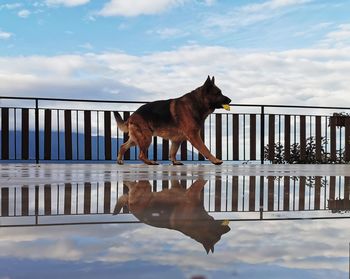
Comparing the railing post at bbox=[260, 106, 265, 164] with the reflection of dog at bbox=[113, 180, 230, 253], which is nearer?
the reflection of dog at bbox=[113, 180, 230, 253]

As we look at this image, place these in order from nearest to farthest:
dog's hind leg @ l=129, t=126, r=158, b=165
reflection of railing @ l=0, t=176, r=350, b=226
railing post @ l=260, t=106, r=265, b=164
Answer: reflection of railing @ l=0, t=176, r=350, b=226, dog's hind leg @ l=129, t=126, r=158, b=165, railing post @ l=260, t=106, r=265, b=164

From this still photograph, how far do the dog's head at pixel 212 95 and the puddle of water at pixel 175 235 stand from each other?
4218 millimetres

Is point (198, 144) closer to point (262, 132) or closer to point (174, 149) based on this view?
point (174, 149)

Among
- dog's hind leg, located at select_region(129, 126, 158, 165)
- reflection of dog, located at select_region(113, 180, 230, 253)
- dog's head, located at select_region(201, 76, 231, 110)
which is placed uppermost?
dog's head, located at select_region(201, 76, 231, 110)

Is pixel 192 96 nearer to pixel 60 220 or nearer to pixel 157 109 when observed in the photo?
pixel 157 109

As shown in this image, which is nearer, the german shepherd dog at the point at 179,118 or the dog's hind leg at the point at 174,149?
the german shepherd dog at the point at 179,118

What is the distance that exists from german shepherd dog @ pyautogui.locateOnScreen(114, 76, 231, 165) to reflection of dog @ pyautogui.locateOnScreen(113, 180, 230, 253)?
3.87m

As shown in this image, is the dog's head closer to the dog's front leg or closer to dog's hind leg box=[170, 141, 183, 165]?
the dog's front leg

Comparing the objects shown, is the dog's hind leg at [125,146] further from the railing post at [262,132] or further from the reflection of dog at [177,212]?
the reflection of dog at [177,212]

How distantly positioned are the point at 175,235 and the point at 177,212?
49cm

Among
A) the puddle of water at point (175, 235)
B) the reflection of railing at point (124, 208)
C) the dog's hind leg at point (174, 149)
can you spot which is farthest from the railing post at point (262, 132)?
the puddle of water at point (175, 235)

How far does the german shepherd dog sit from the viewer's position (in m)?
6.66

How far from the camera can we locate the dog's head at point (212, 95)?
666cm

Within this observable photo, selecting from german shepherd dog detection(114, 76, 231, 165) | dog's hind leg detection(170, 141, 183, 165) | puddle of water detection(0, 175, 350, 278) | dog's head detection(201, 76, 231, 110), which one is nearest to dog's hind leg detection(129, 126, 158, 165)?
german shepherd dog detection(114, 76, 231, 165)
